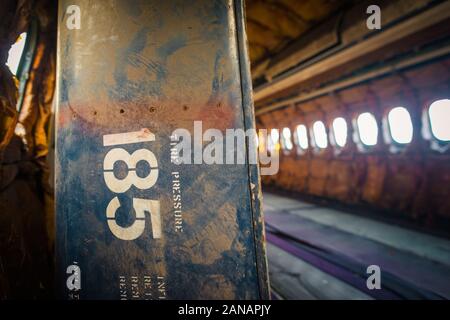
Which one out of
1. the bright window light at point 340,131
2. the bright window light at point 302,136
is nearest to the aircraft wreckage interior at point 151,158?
the bright window light at point 340,131

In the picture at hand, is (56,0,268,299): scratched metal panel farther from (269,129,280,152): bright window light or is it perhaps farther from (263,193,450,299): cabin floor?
(269,129,280,152): bright window light

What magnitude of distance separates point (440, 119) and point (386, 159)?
1436mm

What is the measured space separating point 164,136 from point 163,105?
154 millimetres

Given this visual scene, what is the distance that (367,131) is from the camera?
6.71 meters

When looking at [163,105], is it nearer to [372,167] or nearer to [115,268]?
[115,268]

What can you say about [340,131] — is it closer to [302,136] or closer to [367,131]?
[367,131]

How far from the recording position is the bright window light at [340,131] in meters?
7.48

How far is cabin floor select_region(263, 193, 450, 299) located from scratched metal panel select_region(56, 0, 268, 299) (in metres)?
2.45

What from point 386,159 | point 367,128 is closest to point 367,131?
point 367,128

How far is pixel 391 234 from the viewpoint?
16.9 ft

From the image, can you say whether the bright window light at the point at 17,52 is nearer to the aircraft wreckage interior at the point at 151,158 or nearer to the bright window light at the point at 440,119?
the aircraft wreckage interior at the point at 151,158

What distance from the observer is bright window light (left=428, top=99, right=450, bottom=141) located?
4984mm
